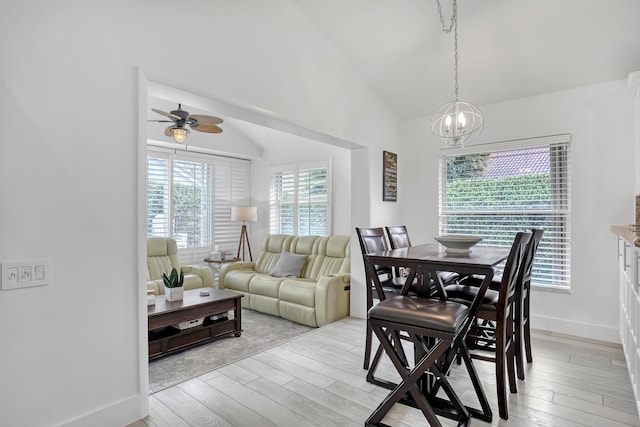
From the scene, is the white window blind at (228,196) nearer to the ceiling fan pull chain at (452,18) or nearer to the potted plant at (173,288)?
the potted plant at (173,288)

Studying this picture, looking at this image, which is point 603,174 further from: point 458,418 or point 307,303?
point 307,303

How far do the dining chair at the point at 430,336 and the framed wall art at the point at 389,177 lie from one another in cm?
228

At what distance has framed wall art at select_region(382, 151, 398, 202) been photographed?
444 cm

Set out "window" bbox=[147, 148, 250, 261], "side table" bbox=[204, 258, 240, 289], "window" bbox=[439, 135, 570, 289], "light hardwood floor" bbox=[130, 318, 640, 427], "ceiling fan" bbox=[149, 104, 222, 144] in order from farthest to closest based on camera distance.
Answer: "side table" bbox=[204, 258, 240, 289]
"window" bbox=[147, 148, 250, 261]
"window" bbox=[439, 135, 570, 289]
"ceiling fan" bbox=[149, 104, 222, 144]
"light hardwood floor" bbox=[130, 318, 640, 427]

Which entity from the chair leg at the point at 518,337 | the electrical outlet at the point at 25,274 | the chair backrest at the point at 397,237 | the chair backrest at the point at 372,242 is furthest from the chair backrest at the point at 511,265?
the electrical outlet at the point at 25,274

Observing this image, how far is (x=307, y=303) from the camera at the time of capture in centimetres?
418

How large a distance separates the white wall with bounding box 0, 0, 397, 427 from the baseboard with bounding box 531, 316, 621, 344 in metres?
3.82

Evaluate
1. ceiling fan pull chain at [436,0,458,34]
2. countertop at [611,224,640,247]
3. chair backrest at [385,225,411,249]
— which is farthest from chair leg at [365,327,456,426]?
ceiling fan pull chain at [436,0,458,34]

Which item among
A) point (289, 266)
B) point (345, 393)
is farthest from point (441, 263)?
point (289, 266)

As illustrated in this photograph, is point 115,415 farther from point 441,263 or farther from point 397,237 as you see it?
point 397,237

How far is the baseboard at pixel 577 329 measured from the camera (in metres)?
3.44

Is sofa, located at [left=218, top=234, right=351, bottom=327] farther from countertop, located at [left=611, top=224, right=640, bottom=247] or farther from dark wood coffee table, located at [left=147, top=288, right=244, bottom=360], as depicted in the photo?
countertop, located at [left=611, top=224, right=640, bottom=247]

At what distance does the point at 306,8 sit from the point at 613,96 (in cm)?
304

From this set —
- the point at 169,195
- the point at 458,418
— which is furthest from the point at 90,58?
the point at 169,195
